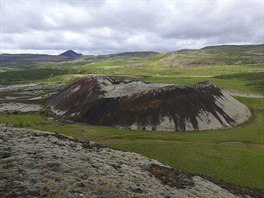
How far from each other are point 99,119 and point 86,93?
19205 mm

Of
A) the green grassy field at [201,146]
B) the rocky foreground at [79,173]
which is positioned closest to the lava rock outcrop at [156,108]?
the green grassy field at [201,146]

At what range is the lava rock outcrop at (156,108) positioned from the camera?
291ft

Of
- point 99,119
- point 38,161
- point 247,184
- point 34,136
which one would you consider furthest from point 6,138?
point 99,119

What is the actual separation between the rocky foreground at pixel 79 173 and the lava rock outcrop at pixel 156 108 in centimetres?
3770

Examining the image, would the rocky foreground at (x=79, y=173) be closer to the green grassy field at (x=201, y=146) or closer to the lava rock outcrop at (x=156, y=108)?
the green grassy field at (x=201, y=146)

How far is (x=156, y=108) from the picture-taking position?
91.4 m

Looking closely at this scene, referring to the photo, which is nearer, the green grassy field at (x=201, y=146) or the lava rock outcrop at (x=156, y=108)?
the green grassy field at (x=201, y=146)

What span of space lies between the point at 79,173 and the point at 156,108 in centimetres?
5745

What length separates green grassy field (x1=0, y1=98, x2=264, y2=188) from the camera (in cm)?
5475

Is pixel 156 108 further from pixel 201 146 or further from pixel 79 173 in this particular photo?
pixel 79 173

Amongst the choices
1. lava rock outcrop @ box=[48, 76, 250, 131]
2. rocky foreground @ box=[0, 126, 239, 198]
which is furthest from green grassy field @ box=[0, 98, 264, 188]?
rocky foreground @ box=[0, 126, 239, 198]

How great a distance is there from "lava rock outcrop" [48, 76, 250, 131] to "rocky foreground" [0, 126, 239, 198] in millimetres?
37697

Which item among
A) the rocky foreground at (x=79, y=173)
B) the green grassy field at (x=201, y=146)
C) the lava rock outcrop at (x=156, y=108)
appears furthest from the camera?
the lava rock outcrop at (x=156, y=108)

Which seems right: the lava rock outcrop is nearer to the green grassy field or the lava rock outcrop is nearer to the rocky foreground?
the green grassy field
